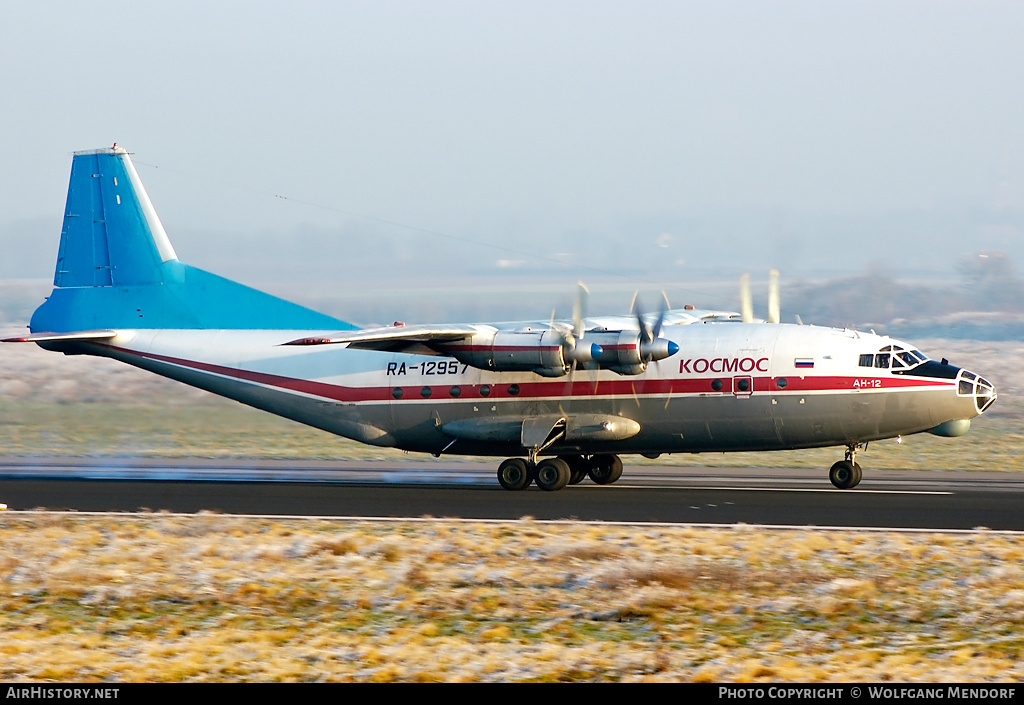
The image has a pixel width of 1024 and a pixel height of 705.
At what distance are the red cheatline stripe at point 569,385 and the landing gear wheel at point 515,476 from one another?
1479 mm

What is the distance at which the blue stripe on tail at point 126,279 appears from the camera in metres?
27.5

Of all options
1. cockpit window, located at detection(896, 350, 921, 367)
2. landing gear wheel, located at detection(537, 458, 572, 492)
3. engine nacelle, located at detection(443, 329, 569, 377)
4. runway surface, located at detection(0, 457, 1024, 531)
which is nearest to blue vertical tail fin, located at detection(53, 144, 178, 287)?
runway surface, located at detection(0, 457, 1024, 531)

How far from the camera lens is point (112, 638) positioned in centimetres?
1187

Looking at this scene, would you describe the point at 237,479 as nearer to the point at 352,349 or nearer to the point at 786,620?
the point at 352,349

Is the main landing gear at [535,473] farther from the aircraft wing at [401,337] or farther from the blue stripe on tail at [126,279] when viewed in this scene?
the blue stripe on tail at [126,279]

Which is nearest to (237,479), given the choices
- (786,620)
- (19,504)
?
(19,504)

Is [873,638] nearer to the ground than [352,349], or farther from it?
nearer to the ground

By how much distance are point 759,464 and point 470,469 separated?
8763 millimetres

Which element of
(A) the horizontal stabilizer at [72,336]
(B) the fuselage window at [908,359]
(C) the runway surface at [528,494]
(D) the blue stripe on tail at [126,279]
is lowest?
(C) the runway surface at [528,494]

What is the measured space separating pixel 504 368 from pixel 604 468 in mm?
3881

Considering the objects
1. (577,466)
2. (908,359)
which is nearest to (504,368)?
(577,466)

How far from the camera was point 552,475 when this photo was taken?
80.7 feet

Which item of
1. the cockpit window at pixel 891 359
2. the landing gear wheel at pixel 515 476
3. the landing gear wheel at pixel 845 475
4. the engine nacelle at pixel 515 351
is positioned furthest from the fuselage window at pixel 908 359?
the landing gear wheel at pixel 515 476

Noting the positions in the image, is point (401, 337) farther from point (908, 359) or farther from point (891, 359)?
point (908, 359)
